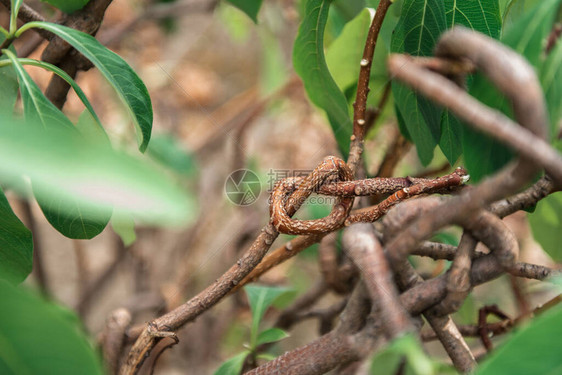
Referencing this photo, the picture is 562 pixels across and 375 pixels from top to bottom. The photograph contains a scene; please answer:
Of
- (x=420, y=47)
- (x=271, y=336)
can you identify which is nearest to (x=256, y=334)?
(x=271, y=336)

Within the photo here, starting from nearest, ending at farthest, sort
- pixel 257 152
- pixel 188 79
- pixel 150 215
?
1. pixel 150 215
2. pixel 257 152
3. pixel 188 79

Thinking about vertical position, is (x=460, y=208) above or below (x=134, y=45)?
below

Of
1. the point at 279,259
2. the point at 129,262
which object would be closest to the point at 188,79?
the point at 129,262

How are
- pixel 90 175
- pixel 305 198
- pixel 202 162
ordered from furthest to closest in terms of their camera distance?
pixel 202 162, pixel 305 198, pixel 90 175

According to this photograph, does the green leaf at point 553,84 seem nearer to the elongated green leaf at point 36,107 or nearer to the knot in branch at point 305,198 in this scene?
the knot in branch at point 305,198

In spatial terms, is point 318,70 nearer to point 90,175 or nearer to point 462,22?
point 462,22

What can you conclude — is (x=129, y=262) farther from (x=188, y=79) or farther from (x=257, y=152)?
(x=188, y=79)

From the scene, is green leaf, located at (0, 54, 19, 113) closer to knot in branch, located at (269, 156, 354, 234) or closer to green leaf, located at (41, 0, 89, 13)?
green leaf, located at (41, 0, 89, 13)
